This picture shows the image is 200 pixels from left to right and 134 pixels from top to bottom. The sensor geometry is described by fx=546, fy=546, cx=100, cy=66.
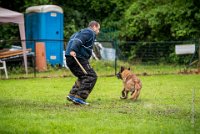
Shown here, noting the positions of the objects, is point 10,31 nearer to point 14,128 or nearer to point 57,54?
point 57,54

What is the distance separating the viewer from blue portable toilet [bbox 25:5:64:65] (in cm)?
2371

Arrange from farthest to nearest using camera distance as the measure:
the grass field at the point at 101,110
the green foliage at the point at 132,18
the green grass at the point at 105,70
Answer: the green foliage at the point at 132,18
the green grass at the point at 105,70
the grass field at the point at 101,110

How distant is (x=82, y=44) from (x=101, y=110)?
182cm

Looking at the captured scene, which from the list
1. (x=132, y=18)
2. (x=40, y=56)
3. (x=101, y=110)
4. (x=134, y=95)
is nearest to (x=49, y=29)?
(x=40, y=56)

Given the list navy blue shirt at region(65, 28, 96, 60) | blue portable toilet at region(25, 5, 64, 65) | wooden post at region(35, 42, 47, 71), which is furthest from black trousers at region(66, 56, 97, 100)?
blue portable toilet at region(25, 5, 64, 65)

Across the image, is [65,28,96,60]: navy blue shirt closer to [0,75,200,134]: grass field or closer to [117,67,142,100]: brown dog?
[0,75,200,134]: grass field

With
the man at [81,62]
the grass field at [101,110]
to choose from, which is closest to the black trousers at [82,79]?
the man at [81,62]

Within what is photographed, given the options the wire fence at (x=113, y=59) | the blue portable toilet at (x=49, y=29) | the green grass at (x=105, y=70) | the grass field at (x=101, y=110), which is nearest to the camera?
the grass field at (x=101, y=110)

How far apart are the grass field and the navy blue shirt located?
1181 millimetres

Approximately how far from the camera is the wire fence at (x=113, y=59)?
858 inches

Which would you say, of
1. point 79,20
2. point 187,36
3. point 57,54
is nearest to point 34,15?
point 57,54

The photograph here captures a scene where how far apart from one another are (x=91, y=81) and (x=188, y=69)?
33.2ft

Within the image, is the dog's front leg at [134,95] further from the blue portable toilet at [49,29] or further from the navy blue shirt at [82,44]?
the blue portable toilet at [49,29]

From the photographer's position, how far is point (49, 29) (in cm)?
2402
